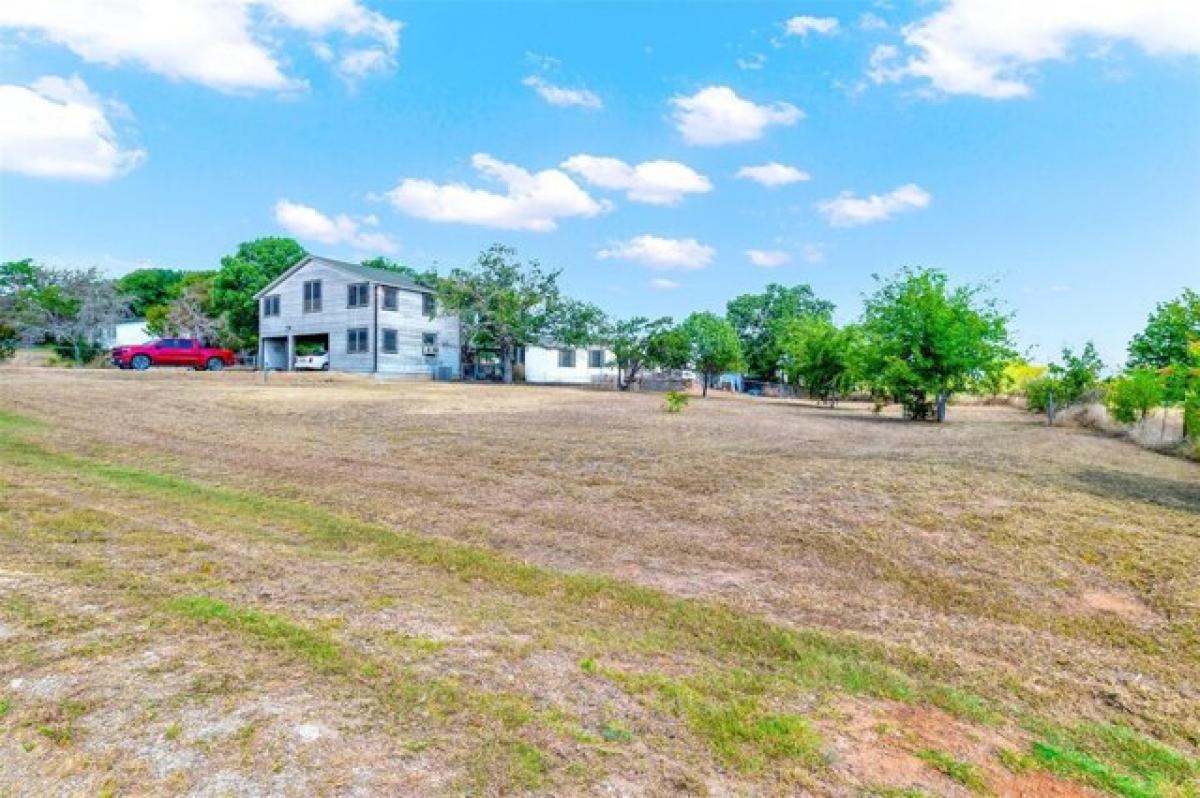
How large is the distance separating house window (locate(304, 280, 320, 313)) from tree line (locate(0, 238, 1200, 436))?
6184mm

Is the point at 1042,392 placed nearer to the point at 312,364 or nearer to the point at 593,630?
the point at 593,630

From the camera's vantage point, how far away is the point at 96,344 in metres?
48.8

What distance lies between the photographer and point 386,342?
34.4 metres

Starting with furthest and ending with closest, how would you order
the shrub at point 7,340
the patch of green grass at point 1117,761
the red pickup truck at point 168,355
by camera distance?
the shrub at point 7,340
the red pickup truck at point 168,355
the patch of green grass at point 1117,761

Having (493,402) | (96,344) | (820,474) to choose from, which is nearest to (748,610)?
(820,474)

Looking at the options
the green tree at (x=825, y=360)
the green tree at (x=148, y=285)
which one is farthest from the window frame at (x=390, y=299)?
the green tree at (x=148, y=285)


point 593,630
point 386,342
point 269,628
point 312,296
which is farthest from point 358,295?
point 593,630

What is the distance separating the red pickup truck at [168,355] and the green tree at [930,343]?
2982 cm

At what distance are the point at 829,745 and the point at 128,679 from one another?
11.3 feet

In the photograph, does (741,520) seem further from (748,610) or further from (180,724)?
(180,724)

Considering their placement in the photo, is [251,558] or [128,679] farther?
[251,558]

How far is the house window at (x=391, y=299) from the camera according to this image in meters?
34.3

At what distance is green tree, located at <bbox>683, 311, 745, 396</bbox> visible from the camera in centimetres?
3738

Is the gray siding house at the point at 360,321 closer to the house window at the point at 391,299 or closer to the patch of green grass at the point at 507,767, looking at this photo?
the house window at the point at 391,299
